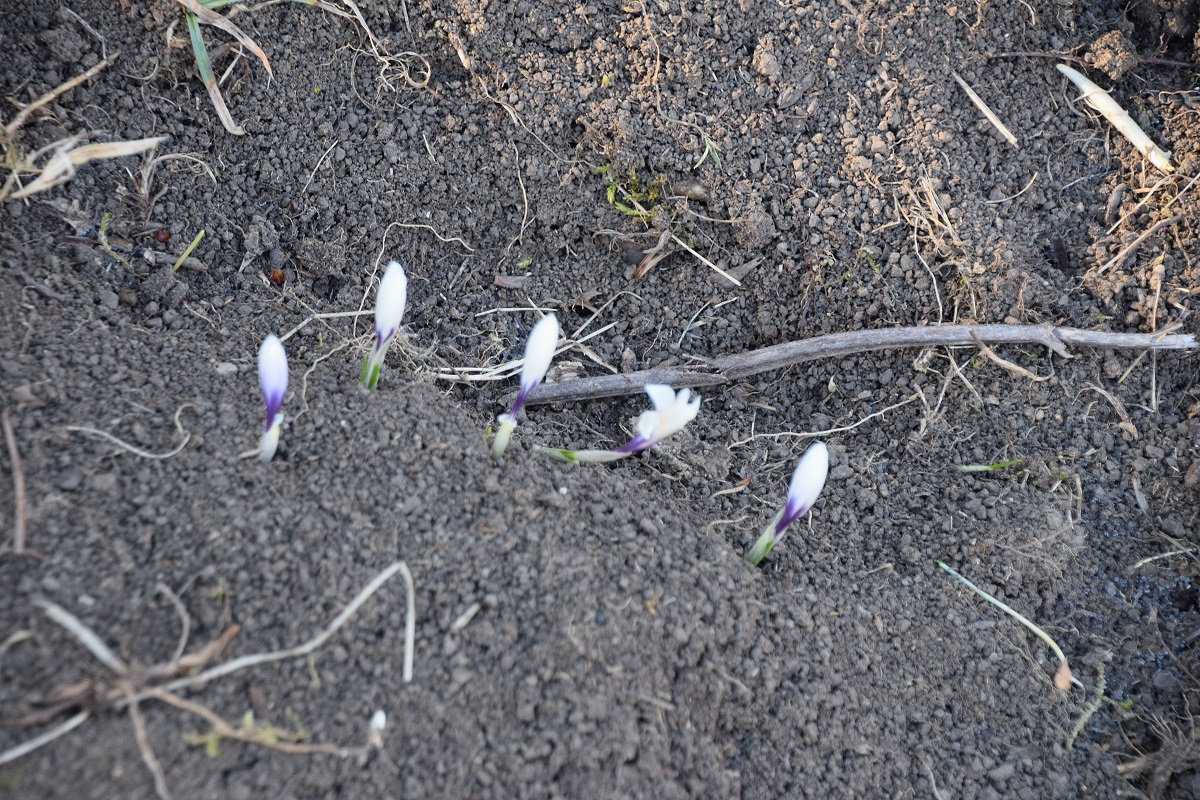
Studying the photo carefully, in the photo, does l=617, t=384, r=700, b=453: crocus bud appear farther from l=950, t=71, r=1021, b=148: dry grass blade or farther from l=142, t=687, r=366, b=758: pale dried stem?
l=950, t=71, r=1021, b=148: dry grass blade

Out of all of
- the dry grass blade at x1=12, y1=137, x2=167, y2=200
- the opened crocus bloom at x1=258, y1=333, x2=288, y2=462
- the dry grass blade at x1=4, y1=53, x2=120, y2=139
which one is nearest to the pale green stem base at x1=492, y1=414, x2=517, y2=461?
the opened crocus bloom at x1=258, y1=333, x2=288, y2=462

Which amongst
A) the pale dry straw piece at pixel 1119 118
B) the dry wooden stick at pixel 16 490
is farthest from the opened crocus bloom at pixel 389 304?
the pale dry straw piece at pixel 1119 118

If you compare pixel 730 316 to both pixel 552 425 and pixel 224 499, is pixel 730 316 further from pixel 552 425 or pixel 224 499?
pixel 224 499

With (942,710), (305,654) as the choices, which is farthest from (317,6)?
(942,710)

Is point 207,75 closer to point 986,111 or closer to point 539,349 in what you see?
point 539,349

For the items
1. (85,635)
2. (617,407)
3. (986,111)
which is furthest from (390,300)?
(986,111)

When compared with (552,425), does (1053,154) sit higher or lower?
higher

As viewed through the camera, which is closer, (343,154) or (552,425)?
(552,425)
